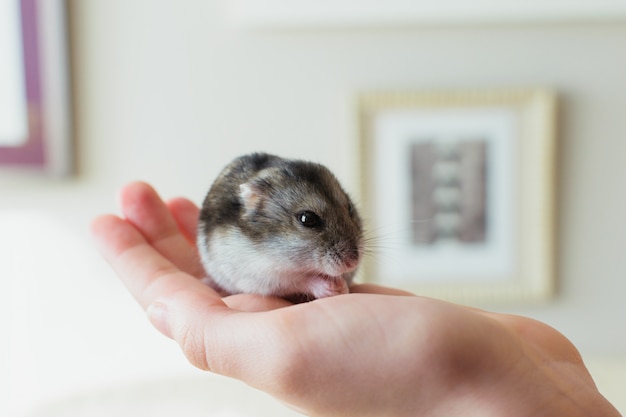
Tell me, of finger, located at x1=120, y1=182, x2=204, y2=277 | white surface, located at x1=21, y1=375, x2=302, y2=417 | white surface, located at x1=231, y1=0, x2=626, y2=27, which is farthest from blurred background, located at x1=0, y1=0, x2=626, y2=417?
finger, located at x1=120, y1=182, x2=204, y2=277

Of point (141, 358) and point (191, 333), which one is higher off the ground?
point (191, 333)

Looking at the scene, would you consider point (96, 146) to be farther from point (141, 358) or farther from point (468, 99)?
point (468, 99)

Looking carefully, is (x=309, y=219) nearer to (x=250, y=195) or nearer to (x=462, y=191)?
(x=250, y=195)

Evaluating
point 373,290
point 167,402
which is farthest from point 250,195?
point 167,402

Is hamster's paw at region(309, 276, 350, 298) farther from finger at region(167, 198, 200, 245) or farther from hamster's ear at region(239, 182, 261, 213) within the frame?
finger at region(167, 198, 200, 245)

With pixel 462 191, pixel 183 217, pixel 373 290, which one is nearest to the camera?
pixel 373 290

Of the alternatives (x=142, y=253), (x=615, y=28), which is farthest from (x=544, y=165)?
(x=142, y=253)
